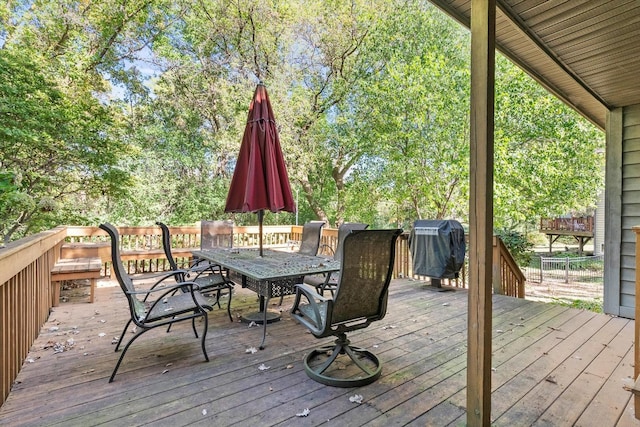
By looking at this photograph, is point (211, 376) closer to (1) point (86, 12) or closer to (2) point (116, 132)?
(2) point (116, 132)

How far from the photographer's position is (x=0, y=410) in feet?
6.31

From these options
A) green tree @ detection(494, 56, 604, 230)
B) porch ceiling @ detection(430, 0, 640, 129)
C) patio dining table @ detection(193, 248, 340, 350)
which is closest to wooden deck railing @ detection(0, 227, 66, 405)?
patio dining table @ detection(193, 248, 340, 350)

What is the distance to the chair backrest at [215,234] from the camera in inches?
200

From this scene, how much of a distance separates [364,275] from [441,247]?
3072 millimetres

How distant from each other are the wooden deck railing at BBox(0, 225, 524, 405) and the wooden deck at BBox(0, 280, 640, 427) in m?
0.24

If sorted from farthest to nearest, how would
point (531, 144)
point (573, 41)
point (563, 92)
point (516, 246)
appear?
point (531, 144) < point (516, 246) < point (563, 92) < point (573, 41)

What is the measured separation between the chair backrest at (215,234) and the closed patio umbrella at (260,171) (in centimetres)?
131

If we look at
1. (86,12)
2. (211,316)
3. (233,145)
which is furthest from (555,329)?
(86,12)

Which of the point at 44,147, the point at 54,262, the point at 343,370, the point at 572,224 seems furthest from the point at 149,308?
the point at 572,224

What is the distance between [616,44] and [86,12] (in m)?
10.6

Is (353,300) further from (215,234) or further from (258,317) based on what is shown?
(215,234)

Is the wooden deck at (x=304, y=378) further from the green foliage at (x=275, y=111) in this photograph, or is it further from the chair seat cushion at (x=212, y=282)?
the green foliage at (x=275, y=111)

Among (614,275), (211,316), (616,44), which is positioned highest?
(616,44)

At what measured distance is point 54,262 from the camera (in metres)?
4.47
